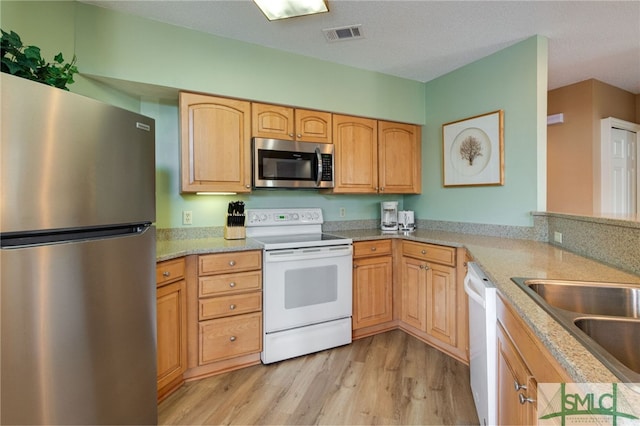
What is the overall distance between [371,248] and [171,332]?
1.66 meters

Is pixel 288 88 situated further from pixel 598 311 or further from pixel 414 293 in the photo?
pixel 598 311

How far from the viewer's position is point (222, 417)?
174 cm

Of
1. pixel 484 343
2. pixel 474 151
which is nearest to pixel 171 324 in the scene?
pixel 484 343

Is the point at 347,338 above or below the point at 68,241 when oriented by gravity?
below

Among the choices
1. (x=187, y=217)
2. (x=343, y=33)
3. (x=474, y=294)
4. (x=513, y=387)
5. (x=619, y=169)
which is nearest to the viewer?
(x=513, y=387)

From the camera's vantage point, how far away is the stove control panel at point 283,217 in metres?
2.73

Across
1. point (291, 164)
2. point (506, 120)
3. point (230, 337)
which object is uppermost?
point (506, 120)

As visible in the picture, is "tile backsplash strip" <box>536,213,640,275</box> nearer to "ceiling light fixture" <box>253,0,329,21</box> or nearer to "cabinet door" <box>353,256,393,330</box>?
"cabinet door" <box>353,256,393,330</box>

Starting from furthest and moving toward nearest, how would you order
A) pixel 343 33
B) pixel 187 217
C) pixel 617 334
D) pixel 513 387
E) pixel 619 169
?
pixel 619 169 → pixel 187 217 → pixel 343 33 → pixel 513 387 → pixel 617 334

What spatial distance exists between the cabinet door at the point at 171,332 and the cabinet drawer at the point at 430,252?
5.97 feet

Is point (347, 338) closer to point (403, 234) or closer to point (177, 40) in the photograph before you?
point (403, 234)

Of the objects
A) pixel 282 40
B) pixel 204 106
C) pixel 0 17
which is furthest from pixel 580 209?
pixel 0 17

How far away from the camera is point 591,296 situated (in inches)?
46.4

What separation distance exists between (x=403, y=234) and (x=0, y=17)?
9.46 ft
